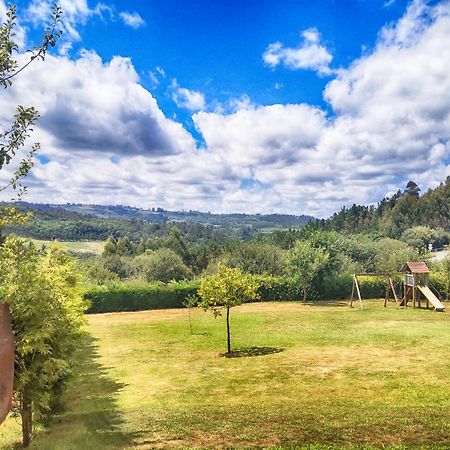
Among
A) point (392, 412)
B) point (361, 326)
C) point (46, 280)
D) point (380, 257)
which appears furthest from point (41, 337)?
point (380, 257)

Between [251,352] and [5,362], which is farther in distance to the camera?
[251,352]

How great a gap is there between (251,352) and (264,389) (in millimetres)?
7960

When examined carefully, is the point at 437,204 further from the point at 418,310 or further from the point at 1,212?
the point at 1,212

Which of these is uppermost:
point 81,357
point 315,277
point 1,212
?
point 1,212

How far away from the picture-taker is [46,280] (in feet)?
43.1

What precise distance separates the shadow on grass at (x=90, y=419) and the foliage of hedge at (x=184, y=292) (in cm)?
2684

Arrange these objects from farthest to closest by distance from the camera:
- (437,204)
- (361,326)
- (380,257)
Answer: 1. (437,204)
2. (380,257)
3. (361,326)

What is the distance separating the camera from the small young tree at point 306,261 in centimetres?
5144

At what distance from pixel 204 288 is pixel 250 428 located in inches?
508

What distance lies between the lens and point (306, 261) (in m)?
51.5

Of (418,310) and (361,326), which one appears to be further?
(418,310)

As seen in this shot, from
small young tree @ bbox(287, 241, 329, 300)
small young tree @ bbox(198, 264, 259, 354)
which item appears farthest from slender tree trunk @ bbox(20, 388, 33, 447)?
small young tree @ bbox(287, 241, 329, 300)

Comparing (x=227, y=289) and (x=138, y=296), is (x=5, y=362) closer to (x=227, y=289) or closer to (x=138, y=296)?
(x=227, y=289)

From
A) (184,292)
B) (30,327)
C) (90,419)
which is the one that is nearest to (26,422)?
(90,419)
